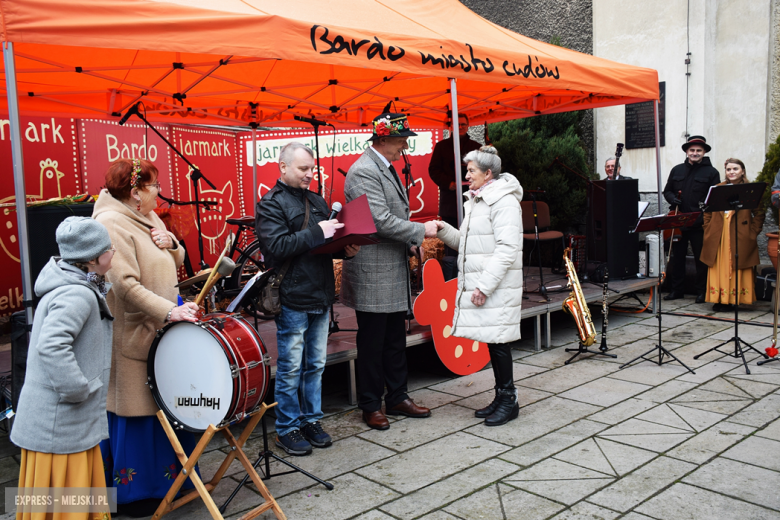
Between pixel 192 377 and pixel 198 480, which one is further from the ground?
pixel 192 377

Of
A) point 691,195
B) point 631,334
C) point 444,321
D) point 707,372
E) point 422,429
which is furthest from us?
point 691,195

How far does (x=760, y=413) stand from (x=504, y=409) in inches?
66.8

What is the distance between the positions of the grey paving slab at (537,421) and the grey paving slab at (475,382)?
0.54 metres

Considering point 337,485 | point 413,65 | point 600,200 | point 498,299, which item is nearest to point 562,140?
point 600,200

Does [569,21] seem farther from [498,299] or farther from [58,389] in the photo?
[58,389]

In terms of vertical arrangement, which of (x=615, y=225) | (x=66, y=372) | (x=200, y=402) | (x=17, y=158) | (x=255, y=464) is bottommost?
(x=255, y=464)

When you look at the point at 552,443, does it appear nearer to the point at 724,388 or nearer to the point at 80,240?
the point at 724,388

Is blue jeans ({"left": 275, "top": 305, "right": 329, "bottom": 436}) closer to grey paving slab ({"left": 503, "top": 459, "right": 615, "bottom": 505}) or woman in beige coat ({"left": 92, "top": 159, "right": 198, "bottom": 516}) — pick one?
woman in beige coat ({"left": 92, "top": 159, "right": 198, "bottom": 516})

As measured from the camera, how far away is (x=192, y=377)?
267 cm

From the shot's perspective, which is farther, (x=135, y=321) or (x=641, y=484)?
(x=641, y=484)

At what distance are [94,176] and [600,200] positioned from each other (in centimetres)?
556

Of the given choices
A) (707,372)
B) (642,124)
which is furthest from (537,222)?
(642,124)

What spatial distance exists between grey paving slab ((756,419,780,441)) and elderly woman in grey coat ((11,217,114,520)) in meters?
3.67

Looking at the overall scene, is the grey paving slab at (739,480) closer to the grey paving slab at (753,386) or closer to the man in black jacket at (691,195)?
the grey paving slab at (753,386)
